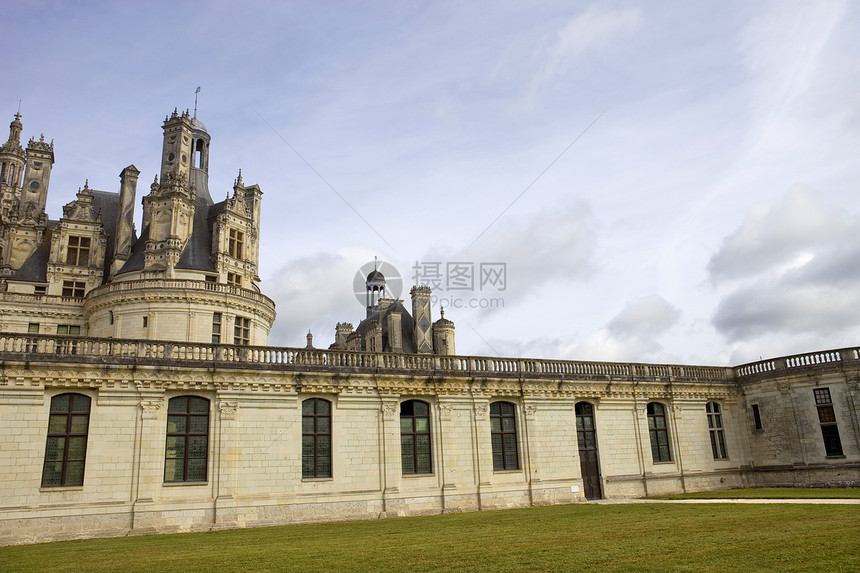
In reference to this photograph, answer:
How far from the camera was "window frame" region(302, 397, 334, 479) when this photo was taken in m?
23.5

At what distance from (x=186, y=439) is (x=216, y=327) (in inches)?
507

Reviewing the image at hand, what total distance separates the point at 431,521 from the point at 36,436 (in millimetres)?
12579

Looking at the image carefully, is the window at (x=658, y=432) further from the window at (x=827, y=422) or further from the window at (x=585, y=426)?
the window at (x=827, y=422)

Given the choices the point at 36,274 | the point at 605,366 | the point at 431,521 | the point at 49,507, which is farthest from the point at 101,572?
the point at 36,274

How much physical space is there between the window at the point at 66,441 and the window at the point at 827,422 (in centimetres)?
3104

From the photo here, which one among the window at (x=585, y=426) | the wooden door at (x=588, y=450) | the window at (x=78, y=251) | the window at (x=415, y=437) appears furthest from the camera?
the window at (x=78, y=251)

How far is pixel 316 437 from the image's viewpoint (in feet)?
78.3

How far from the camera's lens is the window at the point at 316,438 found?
23.5 meters

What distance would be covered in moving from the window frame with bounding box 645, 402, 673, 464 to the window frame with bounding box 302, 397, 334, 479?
15757mm

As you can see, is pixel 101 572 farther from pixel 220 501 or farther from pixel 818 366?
pixel 818 366

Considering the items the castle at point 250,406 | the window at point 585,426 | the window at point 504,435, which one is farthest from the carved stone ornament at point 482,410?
the window at point 585,426

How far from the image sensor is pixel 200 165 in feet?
136

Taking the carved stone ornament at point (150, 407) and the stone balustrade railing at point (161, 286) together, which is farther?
the stone balustrade railing at point (161, 286)

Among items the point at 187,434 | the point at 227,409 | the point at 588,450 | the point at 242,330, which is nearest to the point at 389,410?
the point at 227,409
